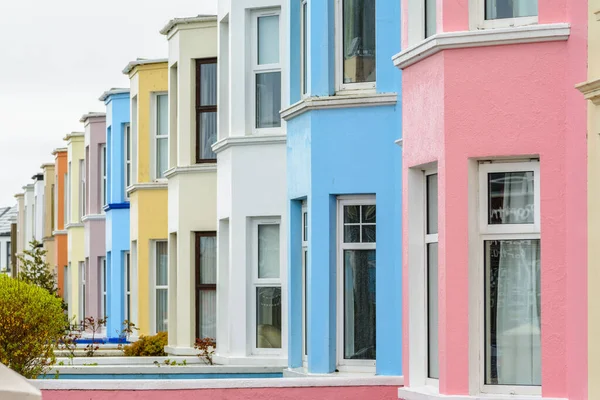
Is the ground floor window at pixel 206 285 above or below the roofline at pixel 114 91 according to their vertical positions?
below

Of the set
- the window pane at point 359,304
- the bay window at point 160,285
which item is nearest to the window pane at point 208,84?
the bay window at point 160,285

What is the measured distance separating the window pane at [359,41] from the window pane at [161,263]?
528 inches

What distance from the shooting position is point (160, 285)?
3033 cm

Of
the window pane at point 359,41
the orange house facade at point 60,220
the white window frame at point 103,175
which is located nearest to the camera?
the window pane at point 359,41

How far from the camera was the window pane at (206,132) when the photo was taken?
1008 inches

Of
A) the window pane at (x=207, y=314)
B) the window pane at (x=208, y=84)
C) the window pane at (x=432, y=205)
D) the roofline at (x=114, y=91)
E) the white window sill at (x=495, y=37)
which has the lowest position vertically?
the window pane at (x=207, y=314)

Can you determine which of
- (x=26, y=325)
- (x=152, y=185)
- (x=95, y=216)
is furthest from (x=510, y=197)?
(x=95, y=216)

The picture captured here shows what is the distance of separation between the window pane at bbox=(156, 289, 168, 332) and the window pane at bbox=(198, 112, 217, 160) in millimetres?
5381

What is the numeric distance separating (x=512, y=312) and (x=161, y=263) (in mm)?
18082

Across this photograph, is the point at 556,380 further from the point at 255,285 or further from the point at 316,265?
the point at 255,285

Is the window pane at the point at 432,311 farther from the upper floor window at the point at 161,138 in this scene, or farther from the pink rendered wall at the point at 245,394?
the upper floor window at the point at 161,138
